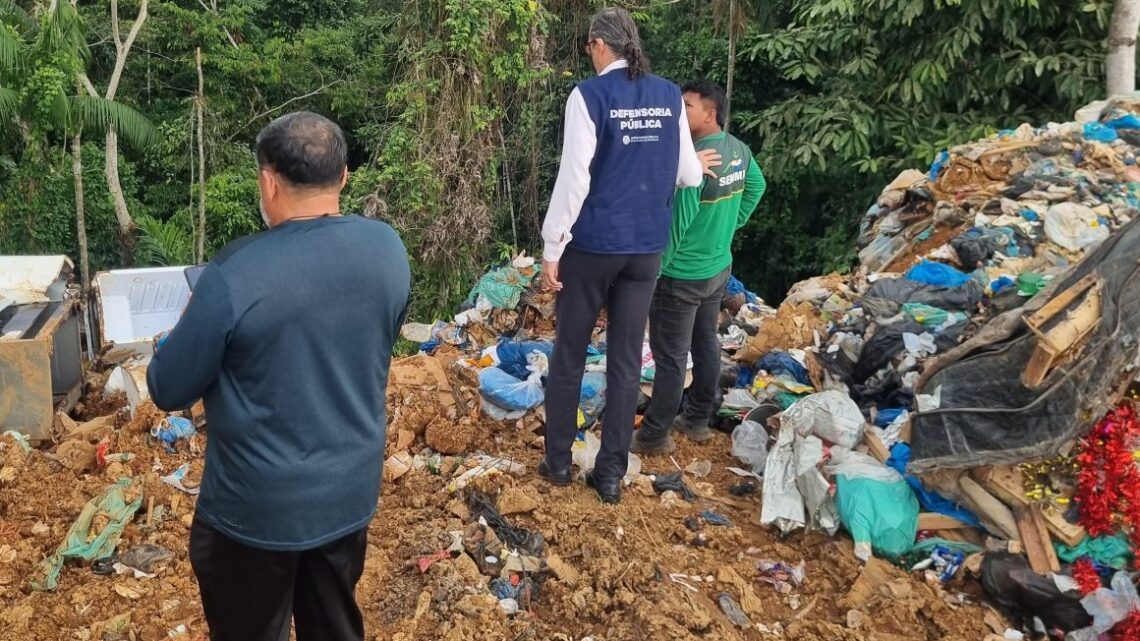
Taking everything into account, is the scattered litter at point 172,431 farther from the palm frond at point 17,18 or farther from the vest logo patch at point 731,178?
the palm frond at point 17,18

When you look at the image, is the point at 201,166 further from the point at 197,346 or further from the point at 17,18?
the point at 197,346

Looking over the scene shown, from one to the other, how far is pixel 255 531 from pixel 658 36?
11730mm

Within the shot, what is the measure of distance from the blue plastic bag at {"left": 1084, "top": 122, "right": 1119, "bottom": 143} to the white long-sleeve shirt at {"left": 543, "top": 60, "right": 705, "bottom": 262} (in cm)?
584

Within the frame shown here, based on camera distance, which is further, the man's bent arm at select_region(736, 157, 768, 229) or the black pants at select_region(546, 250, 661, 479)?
the man's bent arm at select_region(736, 157, 768, 229)

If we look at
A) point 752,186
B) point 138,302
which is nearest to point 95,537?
point 752,186

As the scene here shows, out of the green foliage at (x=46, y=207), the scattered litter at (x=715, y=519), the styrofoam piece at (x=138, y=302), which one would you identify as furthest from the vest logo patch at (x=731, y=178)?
the green foliage at (x=46, y=207)

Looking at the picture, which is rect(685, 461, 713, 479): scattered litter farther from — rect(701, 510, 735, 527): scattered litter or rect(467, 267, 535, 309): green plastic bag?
rect(467, 267, 535, 309): green plastic bag

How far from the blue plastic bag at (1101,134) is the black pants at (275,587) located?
24.6 feet

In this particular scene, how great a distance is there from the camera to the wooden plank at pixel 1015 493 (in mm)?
3260

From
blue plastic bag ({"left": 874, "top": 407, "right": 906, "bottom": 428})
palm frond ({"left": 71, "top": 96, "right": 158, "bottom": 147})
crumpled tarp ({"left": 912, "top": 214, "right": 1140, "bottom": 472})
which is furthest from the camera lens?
palm frond ({"left": 71, "top": 96, "right": 158, "bottom": 147})

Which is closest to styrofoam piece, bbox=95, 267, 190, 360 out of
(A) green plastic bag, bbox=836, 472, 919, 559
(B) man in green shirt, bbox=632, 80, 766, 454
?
(B) man in green shirt, bbox=632, 80, 766, 454

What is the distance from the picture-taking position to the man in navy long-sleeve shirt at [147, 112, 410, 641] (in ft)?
5.63

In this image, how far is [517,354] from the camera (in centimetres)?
525

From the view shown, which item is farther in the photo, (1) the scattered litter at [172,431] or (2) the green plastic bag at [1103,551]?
(1) the scattered litter at [172,431]
